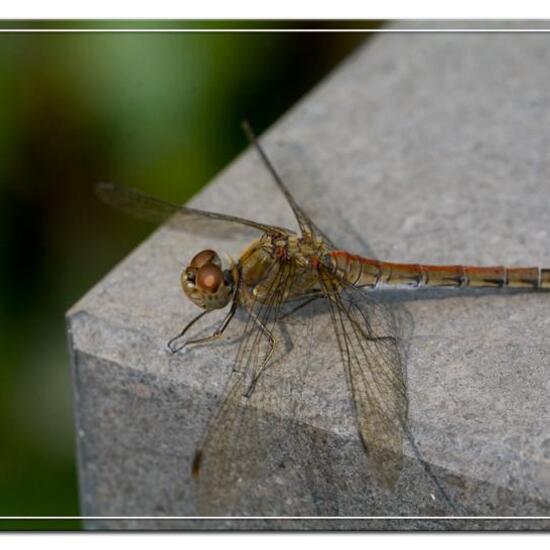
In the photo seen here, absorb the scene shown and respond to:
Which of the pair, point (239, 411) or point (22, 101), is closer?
point (239, 411)

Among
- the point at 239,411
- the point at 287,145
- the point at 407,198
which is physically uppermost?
the point at 287,145

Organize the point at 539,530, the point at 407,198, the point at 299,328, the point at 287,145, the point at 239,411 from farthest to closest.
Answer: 1. the point at 287,145
2. the point at 407,198
3. the point at 299,328
4. the point at 239,411
5. the point at 539,530

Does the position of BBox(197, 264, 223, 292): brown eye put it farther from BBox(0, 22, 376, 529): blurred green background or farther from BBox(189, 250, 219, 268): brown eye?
BBox(0, 22, 376, 529): blurred green background

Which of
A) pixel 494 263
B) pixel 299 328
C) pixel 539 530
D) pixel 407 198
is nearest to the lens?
pixel 539 530

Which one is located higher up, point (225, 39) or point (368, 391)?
point (225, 39)

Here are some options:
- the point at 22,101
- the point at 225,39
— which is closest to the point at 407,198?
the point at 225,39

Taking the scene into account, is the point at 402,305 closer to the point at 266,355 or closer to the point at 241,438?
the point at 266,355

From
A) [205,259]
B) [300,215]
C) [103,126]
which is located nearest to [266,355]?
[205,259]
